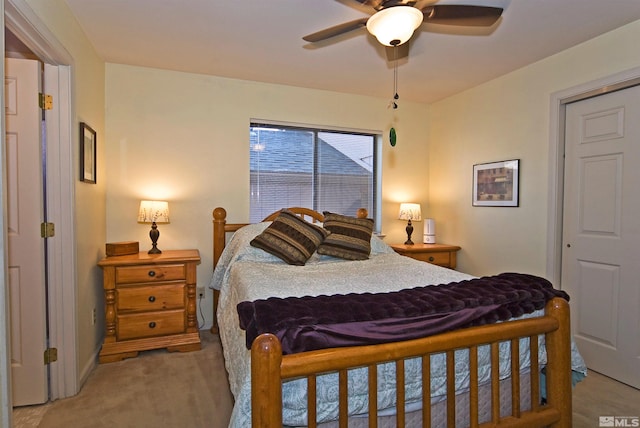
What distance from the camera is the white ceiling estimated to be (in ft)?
6.92

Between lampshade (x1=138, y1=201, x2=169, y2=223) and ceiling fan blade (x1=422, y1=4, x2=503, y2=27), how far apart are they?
7.84 ft

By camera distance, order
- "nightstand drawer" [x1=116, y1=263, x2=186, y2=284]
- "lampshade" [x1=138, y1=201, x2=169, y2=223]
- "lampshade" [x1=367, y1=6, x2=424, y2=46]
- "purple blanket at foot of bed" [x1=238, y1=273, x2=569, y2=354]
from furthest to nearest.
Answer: "lampshade" [x1=138, y1=201, x2=169, y2=223], "nightstand drawer" [x1=116, y1=263, x2=186, y2=284], "lampshade" [x1=367, y1=6, x2=424, y2=46], "purple blanket at foot of bed" [x1=238, y1=273, x2=569, y2=354]

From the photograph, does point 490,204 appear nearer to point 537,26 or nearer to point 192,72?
point 537,26

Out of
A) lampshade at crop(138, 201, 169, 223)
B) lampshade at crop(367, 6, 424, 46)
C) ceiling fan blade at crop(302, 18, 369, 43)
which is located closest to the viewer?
lampshade at crop(367, 6, 424, 46)

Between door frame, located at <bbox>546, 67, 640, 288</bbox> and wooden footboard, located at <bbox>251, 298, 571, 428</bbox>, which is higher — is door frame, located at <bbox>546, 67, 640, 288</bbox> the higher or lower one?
the higher one

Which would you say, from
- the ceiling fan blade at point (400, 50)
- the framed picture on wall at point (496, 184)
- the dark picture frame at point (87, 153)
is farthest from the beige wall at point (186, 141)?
the framed picture on wall at point (496, 184)

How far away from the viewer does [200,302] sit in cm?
330

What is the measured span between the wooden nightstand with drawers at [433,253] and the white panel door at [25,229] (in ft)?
9.53

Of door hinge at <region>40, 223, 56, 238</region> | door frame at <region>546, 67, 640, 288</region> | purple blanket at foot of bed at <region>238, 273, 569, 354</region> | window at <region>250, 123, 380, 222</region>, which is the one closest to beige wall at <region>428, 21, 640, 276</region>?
door frame at <region>546, 67, 640, 288</region>

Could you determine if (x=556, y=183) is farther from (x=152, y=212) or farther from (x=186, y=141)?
(x=152, y=212)

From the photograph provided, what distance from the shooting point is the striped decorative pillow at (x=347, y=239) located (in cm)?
284

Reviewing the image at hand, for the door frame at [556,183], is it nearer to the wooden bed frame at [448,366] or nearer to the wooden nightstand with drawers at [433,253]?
the wooden nightstand with drawers at [433,253]

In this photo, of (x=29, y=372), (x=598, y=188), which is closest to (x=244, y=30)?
(x=29, y=372)

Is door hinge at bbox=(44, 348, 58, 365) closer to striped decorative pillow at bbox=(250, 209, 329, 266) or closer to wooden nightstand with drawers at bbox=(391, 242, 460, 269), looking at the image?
striped decorative pillow at bbox=(250, 209, 329, 266)
